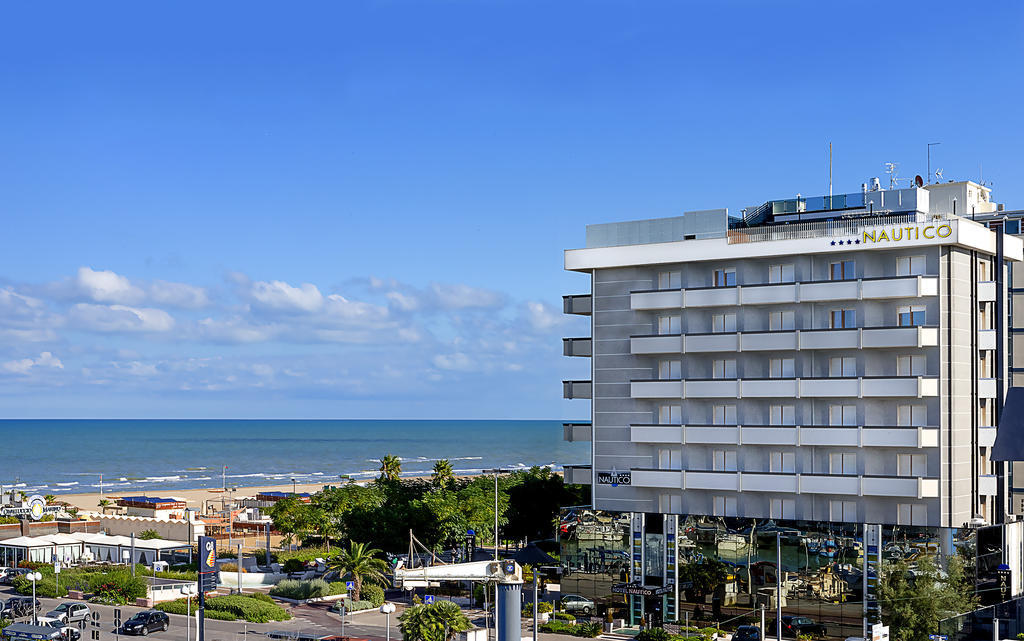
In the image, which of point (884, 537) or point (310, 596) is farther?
→ point (310, 596)

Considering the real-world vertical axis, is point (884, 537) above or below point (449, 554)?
above

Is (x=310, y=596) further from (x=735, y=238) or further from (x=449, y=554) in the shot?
(x=735, y=238)

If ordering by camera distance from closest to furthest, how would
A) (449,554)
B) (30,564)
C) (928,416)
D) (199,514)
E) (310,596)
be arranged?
(928,416) < (310,596) < (30,564) < (449,554) < (199,514)

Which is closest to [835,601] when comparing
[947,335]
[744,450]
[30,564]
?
[744,450]

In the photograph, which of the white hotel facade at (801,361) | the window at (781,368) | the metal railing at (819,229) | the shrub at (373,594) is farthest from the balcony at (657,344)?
the shrub at (373,594)

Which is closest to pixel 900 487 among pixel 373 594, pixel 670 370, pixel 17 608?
pixel 670 370

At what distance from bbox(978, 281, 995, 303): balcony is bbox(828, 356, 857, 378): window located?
8963mm

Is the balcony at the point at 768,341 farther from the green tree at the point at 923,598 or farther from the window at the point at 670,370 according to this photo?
the green tree at the point at 923,598

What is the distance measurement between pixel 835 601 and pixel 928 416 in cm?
1258

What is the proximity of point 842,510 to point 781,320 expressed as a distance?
12.4 metres

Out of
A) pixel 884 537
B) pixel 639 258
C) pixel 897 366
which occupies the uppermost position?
pixel 639 258

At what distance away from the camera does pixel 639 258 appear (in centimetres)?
8050

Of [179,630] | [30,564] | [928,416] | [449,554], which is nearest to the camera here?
[928,416]

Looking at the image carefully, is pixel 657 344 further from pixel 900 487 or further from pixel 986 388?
pixel 986 388
